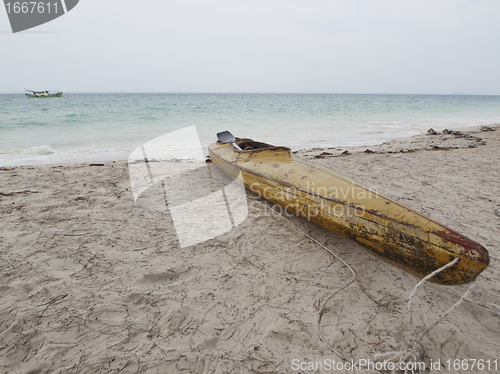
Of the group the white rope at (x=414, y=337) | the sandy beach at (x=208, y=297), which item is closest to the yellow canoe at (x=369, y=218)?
the white rope at (x=414, y=337)

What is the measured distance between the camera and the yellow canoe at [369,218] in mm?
1691

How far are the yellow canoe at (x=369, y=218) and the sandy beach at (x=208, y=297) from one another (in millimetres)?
263

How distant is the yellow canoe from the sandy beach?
0.26 m

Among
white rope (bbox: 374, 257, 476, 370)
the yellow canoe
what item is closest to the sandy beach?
white rope (bbox: 374, 257, 476, 370)

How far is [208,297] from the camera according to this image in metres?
1.92

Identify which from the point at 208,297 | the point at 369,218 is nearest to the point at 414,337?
the point at 369,218

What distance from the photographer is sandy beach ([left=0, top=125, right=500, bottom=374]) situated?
1.51 metres

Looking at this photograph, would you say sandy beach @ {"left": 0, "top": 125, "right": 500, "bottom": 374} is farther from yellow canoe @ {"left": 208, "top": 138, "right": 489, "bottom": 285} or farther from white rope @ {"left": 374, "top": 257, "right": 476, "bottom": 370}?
yellow canoe @ {"left": 208, "top": 138, "right": 489, "bottom": 285}

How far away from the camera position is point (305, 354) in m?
1.52

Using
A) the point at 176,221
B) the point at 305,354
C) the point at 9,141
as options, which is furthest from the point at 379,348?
the point at 9,141

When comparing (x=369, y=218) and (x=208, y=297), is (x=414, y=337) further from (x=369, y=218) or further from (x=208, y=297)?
(x=208, y=297)

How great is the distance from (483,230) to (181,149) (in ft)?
22.0

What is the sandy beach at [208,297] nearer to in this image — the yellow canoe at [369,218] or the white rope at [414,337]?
the white rope at [414,337]

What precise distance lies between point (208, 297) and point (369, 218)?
1.45 metres
